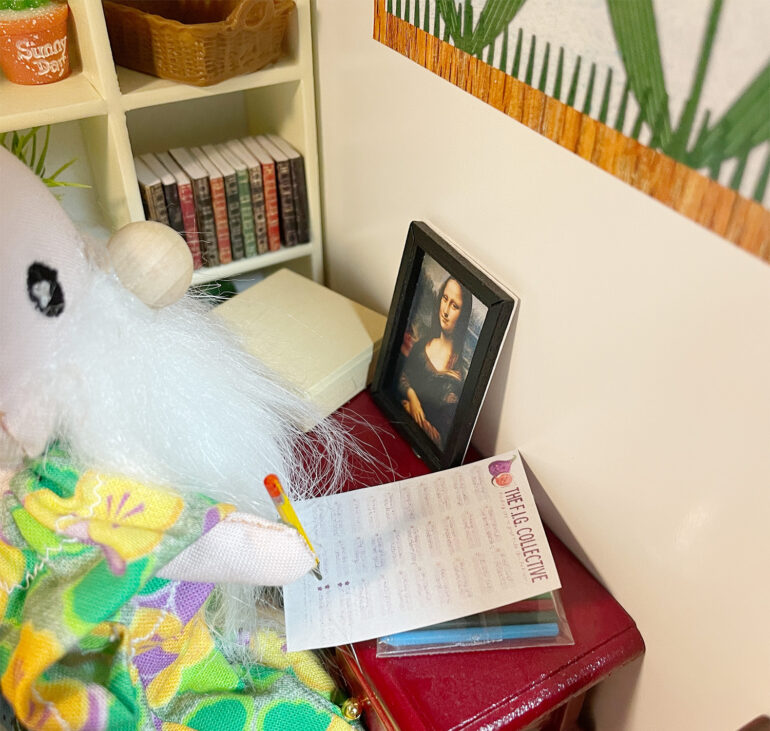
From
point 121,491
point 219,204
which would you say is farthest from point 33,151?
point 121,491

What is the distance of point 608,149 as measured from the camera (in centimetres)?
58

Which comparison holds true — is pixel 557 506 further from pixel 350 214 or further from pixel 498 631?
pixel 350 214

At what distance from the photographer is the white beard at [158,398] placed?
633 millimetres

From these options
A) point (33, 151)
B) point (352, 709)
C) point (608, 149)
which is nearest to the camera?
point (608, 149)

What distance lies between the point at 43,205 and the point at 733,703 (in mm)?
774

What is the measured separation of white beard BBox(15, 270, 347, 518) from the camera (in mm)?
633

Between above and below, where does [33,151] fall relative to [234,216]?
above

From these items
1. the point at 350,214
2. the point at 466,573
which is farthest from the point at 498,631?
the point at 350,214

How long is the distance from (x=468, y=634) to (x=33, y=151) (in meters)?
0.88

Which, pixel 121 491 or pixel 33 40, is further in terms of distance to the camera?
pixel 33 40

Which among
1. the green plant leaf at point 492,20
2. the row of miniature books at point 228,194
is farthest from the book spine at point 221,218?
the green plant leaf at point 492,20

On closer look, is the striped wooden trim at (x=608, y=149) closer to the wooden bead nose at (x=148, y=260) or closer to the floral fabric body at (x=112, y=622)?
the wooden bead nose at (x=148, y=260)

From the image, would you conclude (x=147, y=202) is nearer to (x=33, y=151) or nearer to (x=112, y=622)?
(x=33, y=151)

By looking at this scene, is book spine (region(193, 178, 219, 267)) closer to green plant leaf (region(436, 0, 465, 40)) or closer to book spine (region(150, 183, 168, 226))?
book spine (region(150, 183, 168, 226))
